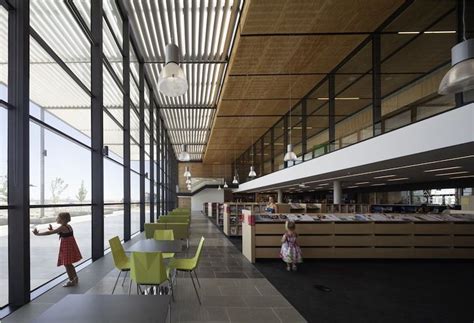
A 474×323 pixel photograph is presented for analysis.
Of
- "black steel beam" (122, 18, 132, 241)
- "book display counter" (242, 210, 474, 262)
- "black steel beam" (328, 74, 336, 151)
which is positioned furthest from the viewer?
"black steel beam" (328, 74, 336, 151)

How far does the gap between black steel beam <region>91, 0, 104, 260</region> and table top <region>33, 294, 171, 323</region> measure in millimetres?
4787

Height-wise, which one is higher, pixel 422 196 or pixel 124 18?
pixel 124 18

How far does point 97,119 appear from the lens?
665cm

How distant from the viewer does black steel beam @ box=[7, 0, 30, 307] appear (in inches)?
148

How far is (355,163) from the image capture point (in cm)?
735

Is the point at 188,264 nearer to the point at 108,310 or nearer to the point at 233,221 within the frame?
the point at 108,310

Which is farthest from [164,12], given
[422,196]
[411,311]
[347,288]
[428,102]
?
[422,196]

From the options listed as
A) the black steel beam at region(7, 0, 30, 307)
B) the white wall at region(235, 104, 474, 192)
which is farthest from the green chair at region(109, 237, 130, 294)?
the white wall at region(235, 104, 474, 192)

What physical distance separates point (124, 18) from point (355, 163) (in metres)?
6.31

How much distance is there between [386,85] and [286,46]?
257 cm

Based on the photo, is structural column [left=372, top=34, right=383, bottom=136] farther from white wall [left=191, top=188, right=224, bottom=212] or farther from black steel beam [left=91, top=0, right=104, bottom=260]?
white wall [left=191, top=188, right=224, bottom=212]

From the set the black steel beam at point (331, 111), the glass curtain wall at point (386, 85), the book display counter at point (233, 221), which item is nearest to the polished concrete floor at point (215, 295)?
the glass curtain wall at point (386, 85)

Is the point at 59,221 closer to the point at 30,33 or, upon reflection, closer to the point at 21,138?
the point at 21,138

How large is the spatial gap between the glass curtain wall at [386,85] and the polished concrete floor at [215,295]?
137 inches
